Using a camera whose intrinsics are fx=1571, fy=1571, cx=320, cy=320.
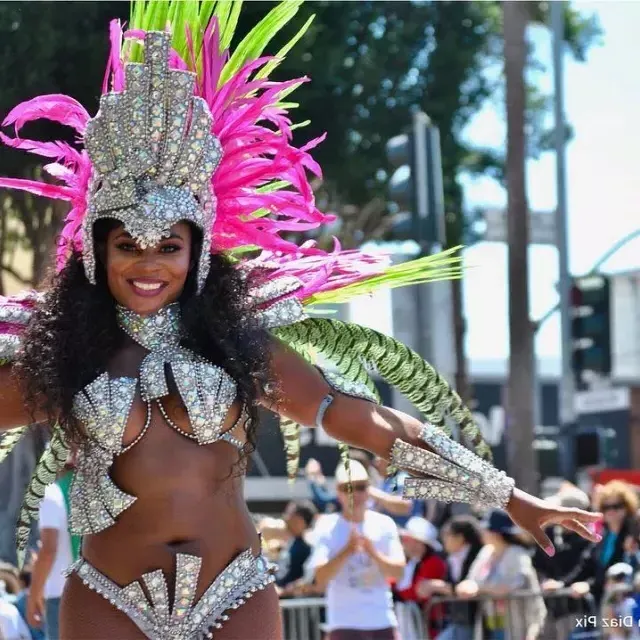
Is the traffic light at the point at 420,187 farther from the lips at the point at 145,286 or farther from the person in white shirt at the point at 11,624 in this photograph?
the lips at the point at 145,286

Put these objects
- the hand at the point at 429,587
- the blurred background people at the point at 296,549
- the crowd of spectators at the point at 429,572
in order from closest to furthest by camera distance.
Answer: the crowd of spectators at the point at 429,572, the hand at the point at 429,587, the blurred background people at the point at 296,549

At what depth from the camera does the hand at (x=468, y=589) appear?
8.52 meters

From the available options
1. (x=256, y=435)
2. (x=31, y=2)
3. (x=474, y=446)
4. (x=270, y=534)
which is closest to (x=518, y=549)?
(x=270, y=534)

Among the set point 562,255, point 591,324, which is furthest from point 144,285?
point 562,255

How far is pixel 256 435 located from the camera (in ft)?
13.3

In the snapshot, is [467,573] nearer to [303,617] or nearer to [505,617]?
[505,617]

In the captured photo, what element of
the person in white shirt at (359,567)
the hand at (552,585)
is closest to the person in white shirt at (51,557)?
the person in white shirt at (359,567)

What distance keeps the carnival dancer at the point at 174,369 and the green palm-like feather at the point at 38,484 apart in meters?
0.03

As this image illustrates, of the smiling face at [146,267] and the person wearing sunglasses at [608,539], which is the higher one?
the smiling face at [146,267]

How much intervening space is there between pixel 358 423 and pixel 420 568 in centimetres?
490

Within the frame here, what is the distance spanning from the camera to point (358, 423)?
416 centimetres

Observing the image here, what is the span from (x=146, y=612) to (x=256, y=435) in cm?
55

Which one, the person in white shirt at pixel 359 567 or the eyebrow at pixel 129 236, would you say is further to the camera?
the person in white shirt at pixel 359 567

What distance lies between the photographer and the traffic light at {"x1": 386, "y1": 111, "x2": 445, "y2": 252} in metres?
10.4
